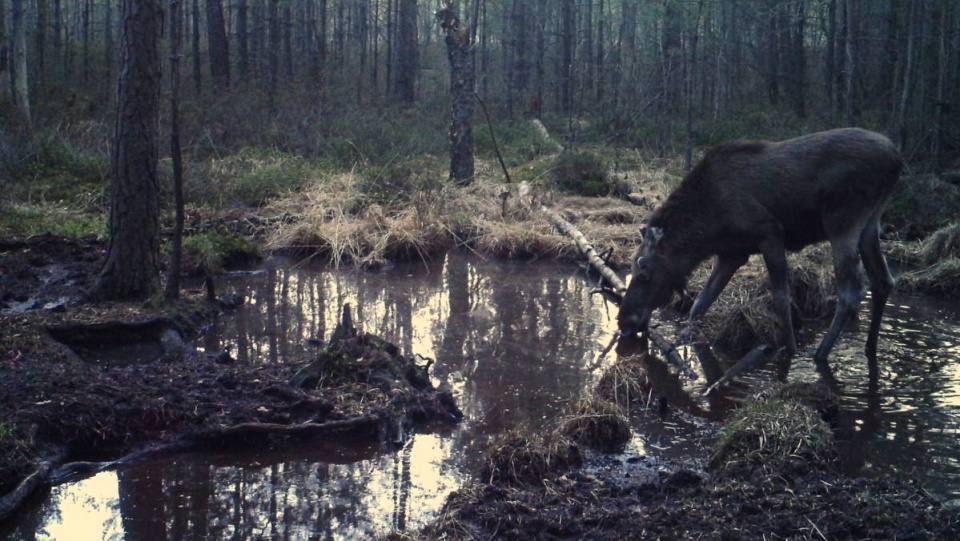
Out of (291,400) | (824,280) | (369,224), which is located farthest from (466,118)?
(291,400)

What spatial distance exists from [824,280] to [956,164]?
390 inches

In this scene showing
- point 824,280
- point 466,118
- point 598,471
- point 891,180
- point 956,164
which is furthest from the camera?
point 956,164

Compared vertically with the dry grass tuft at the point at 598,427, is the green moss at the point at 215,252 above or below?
Result: above

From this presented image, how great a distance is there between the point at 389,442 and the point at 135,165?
4.60 m

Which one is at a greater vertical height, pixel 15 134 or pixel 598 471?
pixel 15 134

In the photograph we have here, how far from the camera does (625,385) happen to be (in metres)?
7.33

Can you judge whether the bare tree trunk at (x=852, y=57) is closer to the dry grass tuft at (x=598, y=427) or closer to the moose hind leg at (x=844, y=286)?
the moose hind leg at (x=844, y=286)

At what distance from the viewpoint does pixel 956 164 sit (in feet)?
59.5

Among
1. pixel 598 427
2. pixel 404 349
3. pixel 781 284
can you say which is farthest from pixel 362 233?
pixel 598 427

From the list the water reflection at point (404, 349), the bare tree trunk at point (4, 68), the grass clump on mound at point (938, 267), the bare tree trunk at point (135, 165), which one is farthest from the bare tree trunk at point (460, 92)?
the bare tree trunk at point (4, 68)

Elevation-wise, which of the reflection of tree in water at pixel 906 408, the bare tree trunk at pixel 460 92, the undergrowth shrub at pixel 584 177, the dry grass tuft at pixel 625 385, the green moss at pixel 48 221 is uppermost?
the bare tree trunk at pixel 460 92

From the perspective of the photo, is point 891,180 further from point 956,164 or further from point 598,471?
point 956,164

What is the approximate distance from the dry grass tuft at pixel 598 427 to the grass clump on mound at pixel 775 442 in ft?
2.26

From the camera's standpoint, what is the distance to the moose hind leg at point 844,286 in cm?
830
